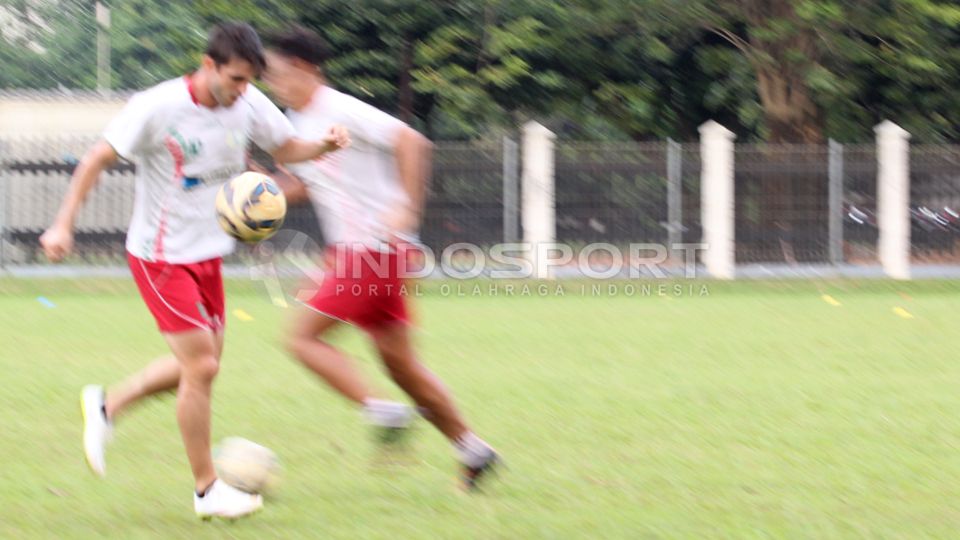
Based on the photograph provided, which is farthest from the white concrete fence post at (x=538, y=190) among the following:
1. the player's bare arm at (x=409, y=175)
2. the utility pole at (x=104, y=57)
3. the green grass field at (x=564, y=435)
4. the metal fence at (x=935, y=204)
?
the utility pole at (x=104, y=57)

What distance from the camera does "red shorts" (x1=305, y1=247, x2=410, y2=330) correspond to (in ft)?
20.6

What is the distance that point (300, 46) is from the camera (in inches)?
249

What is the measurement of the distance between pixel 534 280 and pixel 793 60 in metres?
6.33

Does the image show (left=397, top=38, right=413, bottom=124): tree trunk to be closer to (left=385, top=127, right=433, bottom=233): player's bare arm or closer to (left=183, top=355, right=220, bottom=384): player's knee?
(left=385, top=127, right=433, bottom=233): player's bare arm

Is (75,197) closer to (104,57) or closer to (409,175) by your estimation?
(409,175)

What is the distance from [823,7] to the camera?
73.9 feet

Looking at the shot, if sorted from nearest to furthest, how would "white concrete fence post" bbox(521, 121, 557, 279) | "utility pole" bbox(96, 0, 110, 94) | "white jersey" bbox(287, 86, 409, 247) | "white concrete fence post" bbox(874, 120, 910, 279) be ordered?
"white jersey" bbox(287, 86, 409, 247) < "white concrete fence post" bbox(521, 121, 557, 279) < "white concrete fence post" bbox(874, 120, 910, 279) < "utility pole" bbox(96, 0, 110, 94)

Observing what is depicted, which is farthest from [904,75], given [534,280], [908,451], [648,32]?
[908,451]

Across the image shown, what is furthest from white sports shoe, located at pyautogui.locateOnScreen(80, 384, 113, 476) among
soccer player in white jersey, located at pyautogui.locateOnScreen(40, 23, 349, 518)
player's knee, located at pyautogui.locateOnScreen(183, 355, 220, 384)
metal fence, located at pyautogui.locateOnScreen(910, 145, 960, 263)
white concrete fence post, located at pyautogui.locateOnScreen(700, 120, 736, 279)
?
metal fence, located at pyautogui.locateOnScreen(910, 145, 960, 263)

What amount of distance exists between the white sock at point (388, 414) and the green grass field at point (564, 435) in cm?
26

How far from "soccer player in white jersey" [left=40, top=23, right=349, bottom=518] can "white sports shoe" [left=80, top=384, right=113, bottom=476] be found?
40cm

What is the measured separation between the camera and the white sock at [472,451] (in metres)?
6.20

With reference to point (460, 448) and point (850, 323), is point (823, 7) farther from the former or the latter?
point (460, 448)

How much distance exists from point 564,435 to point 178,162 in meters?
2.65
